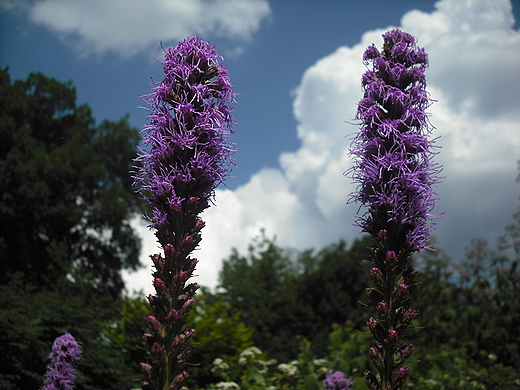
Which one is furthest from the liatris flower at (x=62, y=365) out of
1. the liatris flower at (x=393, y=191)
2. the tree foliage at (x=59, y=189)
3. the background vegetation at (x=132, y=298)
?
the tree foliage at (x=59, y=189)

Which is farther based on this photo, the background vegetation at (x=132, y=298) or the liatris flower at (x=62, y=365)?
the background vegetation at (x=132, y=298)

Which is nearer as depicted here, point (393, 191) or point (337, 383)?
point (393, 191)

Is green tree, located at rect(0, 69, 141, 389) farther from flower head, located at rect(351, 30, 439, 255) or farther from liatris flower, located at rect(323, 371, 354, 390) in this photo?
flower head, located at rect(351, 30, 439, 255)

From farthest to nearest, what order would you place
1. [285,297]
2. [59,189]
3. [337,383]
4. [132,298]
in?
1. [59,189]
2. [285,297]
3. [132,298]
4. [337,383]

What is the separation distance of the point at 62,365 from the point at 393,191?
3.96 meters

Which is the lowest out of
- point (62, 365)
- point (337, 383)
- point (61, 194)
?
point (62, 365)

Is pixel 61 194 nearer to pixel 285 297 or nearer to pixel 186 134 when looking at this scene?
pixel 285 297

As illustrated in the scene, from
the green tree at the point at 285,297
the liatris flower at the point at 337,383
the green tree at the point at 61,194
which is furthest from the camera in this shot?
the green tree at the point at 61,194

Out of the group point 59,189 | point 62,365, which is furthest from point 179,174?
point 59,189

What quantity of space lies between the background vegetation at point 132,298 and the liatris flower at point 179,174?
174 centimetres

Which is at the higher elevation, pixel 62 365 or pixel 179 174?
pixel 179 174

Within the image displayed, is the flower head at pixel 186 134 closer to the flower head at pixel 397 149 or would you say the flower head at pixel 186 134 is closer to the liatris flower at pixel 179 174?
the liatris flower at pixel 179 174

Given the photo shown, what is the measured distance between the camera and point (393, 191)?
359cm

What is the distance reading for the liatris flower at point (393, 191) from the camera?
3541 millimetres
